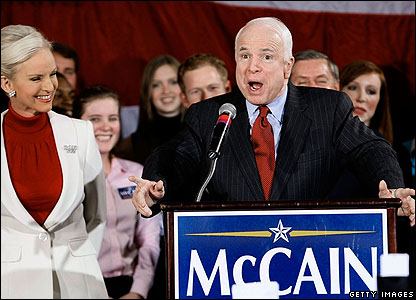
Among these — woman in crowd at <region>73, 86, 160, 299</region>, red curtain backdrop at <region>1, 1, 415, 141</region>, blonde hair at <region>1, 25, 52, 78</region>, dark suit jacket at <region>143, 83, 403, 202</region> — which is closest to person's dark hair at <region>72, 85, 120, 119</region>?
woman in crowd at <region>73, 86, 160, 299</region>

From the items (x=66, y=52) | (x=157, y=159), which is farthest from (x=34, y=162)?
(x=66, y=52)

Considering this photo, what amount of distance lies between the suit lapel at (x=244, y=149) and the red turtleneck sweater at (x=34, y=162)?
536mm

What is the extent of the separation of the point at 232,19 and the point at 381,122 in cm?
126

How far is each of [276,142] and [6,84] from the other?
809mm

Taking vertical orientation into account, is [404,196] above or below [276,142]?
below

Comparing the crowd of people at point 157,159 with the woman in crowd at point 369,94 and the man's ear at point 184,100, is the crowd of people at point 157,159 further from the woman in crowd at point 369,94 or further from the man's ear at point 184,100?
the woman in crowd at point 369,94

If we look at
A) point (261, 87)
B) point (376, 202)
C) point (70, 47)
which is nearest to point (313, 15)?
point (70, 47)

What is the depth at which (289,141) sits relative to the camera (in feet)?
7.09

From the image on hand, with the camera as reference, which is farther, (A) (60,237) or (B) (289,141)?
(B) (289,141)

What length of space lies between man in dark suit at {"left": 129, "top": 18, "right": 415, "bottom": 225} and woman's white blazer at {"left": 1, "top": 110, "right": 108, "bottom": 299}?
21cm

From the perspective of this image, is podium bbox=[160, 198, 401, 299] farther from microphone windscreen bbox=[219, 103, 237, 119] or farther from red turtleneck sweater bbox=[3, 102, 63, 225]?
red turtleneck sweater bbox=[3, 102, 63, 225]

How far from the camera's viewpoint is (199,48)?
4.31 metres

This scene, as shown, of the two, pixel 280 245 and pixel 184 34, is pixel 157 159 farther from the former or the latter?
pixel 184 34

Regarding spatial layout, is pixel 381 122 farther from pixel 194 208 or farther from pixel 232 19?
pixel 194 208
